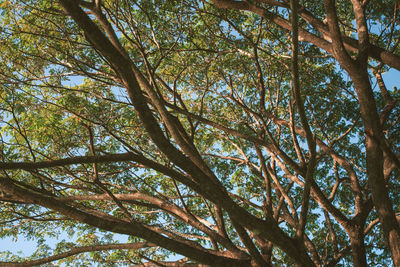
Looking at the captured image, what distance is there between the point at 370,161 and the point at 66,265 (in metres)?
7.20

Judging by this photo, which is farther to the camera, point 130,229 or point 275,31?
point 275,31

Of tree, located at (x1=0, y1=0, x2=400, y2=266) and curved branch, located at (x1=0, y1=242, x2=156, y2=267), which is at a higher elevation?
tree, located at (x1=0, y1=0, x2=400, y2=266)

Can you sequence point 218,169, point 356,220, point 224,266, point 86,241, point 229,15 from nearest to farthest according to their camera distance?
point 224,266 < point 356,220 < point 229,15 < point 86,241 < point 218,169

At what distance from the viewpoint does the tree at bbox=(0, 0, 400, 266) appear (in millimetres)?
3260

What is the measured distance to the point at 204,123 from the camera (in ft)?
16.4

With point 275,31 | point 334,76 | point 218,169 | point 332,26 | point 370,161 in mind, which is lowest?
point 370,161

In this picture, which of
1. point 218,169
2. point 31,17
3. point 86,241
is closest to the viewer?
point 31,17

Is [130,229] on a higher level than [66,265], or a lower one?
lower

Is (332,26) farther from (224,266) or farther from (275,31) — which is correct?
(275,31)

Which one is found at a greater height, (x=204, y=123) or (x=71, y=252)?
(x=204, y=123)

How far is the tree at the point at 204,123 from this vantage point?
3.26 metres

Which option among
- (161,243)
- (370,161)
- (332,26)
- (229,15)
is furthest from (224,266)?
(229,15)

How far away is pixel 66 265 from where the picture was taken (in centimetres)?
787

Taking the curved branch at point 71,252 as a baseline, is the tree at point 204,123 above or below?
above
